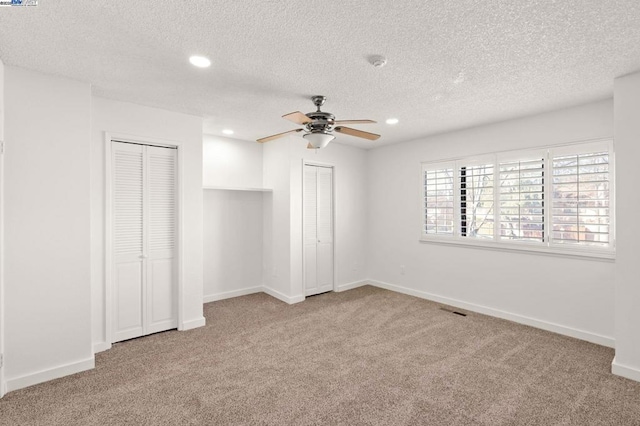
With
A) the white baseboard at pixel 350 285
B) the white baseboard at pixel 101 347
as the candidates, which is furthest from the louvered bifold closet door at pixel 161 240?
the white baseboard at pixel 350 285

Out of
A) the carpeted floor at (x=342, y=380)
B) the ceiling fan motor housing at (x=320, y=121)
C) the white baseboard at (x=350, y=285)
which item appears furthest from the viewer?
the white baseboard at (x=350, y=285)

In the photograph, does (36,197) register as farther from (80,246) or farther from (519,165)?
(519,165)

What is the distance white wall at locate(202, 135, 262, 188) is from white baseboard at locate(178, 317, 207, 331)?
77.0 inches

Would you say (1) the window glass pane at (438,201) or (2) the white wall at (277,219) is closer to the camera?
(1) the window glass pane at (438,201)

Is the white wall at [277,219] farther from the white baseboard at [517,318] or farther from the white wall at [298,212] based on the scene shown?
the white baseboard at [517,318]

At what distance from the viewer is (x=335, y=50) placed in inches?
92.2

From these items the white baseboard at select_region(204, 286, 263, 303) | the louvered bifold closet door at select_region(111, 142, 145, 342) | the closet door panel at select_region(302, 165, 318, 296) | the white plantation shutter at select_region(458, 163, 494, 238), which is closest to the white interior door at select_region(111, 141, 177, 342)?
the louvered bifold closet door at select_region(111, 142, 145, 342)

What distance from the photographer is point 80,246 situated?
2.93m

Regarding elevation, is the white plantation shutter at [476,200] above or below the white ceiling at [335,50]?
below

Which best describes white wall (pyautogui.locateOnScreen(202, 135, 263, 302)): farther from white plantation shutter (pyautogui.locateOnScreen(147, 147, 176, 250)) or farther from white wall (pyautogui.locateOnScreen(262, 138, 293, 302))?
white plantation shutter (pyautogui.locateOnScreen(147, 147, 176, 250))

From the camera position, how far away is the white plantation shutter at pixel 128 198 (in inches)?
139

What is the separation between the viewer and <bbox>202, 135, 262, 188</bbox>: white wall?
4.98 m

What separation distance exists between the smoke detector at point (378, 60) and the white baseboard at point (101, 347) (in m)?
3.66

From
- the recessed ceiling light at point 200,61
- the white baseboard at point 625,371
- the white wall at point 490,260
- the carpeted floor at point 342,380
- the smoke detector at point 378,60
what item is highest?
the recessed ceiling light at point 200,61
